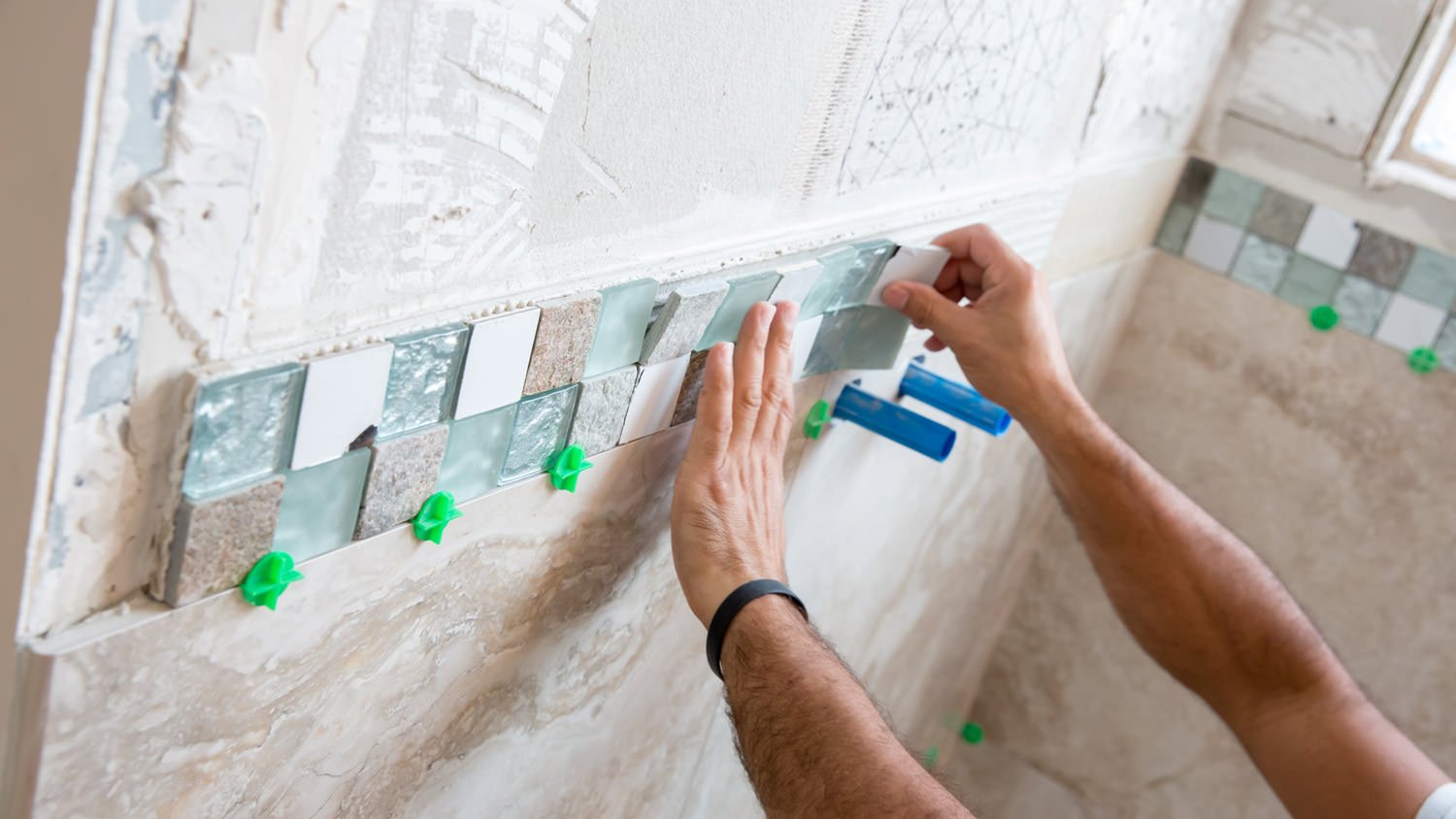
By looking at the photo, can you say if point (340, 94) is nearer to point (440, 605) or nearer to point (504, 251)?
point (504, 251)

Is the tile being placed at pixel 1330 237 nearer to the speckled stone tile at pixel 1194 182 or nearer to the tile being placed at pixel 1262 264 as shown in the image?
the tile being placed at pixel 1262 264

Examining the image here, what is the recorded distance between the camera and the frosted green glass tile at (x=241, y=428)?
18.4 inches

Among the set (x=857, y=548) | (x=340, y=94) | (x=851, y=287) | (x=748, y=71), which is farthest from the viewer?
(x=857, y=548)

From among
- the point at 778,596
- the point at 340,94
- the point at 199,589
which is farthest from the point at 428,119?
the point at 778,596

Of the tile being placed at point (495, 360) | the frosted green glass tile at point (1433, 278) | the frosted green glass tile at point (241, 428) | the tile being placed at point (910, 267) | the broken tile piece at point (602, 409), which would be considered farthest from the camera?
the frosted green glass tile at point (1433, 278)

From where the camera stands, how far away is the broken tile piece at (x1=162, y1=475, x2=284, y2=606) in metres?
0.49

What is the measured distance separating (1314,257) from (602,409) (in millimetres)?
1208

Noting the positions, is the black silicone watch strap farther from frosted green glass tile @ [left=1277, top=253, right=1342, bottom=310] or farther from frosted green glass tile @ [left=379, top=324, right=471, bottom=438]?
frosted green glass tile @ [left=1277, top=253, right=1342, bottom=310]

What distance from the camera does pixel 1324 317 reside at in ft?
5.13

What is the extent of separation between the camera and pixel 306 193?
472 mm

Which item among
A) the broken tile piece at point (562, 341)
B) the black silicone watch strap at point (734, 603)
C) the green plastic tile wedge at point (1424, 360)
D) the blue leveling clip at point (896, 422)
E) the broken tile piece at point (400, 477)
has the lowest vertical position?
the black silicone watch strap at point (734, 603)

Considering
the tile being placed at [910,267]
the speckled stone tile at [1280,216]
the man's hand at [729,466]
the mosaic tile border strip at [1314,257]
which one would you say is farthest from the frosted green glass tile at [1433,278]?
the man's hand at [729,466]

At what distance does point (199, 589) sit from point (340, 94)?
217mm

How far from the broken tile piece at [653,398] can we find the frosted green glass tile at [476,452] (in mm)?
109
